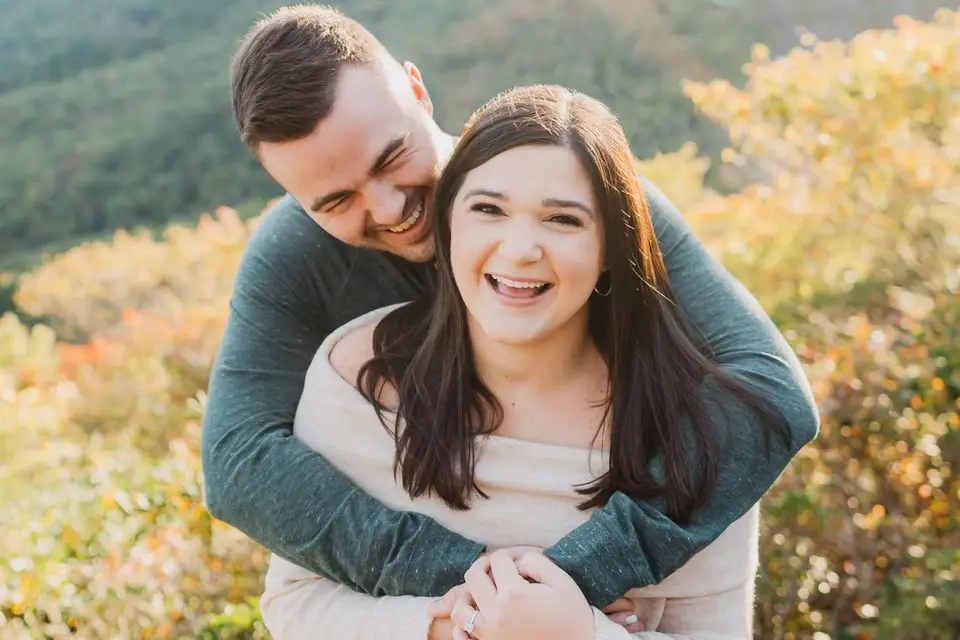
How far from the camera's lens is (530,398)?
230 cm

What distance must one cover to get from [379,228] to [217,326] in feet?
15.8

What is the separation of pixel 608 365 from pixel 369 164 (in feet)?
2.57

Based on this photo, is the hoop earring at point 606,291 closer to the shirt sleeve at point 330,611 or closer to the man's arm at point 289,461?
the man's arm at point 289,461

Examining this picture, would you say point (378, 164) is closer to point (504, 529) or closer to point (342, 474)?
point (342, 474)

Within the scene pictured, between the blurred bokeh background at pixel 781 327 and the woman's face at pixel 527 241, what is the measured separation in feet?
5.40

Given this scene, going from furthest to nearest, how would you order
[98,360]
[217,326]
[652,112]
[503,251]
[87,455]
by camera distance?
1. [652,112]
2. [98,360]
3. [217,326]
4. [87,455]
5. [503,251]

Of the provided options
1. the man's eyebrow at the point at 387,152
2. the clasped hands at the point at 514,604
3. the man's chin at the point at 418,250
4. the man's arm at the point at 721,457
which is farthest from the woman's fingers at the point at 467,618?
the man's eyebrow at the point at 387,152

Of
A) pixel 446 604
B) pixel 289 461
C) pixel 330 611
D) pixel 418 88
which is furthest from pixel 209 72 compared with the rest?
pixel 446 604

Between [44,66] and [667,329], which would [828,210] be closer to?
[667,329]

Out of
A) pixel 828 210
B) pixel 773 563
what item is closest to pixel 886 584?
pixel 773 563

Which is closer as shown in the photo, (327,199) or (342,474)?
(342,474)

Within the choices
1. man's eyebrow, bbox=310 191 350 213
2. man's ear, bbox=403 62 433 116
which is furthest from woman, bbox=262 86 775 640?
man's ear, bbox=403 62 433 116

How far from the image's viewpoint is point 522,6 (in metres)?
16.6

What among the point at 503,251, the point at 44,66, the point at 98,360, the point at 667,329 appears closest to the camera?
the point at 503,251
